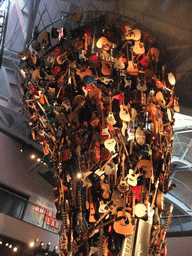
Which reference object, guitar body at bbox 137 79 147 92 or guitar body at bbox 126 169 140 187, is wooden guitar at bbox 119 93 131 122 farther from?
guitar body at bbox 126 169 140 187

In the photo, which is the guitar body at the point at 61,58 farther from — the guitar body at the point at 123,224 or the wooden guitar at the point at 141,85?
the guitar body at the point at 123,224

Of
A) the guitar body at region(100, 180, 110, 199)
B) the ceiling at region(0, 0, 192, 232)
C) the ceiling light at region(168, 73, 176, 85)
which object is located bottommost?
the guitar body at region(100, 180, 110, 199)

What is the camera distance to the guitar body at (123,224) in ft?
8.79

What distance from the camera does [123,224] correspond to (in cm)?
271

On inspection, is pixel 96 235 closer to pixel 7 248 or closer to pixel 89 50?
pixel 89 50

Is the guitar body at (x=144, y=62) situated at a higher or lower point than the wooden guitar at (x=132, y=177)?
higher

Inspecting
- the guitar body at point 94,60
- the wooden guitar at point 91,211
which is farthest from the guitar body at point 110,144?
the guitar body at point 94,60

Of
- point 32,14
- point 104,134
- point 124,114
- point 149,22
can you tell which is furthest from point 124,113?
point 32,14

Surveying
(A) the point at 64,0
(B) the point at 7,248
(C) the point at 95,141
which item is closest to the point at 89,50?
(A) the point at 64,0

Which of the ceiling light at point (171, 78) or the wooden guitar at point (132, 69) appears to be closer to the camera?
the wooden guitar at point (132, 69)

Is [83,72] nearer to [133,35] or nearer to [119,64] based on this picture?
[119,64]

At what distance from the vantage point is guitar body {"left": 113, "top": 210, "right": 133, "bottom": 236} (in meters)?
2.68

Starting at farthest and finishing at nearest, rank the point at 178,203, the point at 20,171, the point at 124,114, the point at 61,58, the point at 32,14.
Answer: the point at 178,203 < the point at 20,171 < the point at 32,14 < the point at 61,58 < the point at 124,114

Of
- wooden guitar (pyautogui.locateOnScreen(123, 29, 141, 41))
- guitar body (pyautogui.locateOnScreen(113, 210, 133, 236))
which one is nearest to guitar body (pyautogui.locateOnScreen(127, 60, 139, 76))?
wooden guitar (pyautogui.locateOnScreen(123, 29, 141, 41))
